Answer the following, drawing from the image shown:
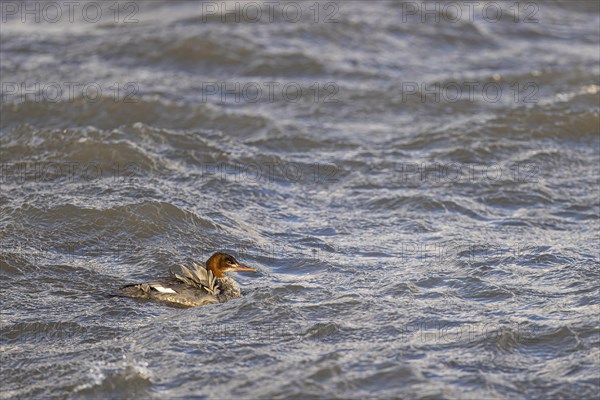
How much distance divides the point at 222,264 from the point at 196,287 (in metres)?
0.38

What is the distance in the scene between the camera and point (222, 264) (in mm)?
8883

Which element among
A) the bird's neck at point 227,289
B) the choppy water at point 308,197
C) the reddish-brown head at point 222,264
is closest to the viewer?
the choppy water at point 308,197

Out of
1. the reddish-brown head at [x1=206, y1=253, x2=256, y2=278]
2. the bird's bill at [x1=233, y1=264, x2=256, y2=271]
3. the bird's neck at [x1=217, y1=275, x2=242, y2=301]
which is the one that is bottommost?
the bird's neck at [x1=217, y1=275, x2=242, y2=301]

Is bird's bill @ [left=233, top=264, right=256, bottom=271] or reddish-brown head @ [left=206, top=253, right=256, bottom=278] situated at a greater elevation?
reddish-brown head @ [left=206, top=253, right=256, bottom=278]

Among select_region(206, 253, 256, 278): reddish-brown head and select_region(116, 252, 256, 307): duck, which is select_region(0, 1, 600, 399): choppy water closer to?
select_region(116, 252, 256, 307): duck

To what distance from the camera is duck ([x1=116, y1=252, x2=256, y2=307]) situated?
333 inches

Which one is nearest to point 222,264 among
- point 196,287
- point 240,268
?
point 240,268

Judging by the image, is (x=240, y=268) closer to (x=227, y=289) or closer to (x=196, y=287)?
(x=227, y=289)

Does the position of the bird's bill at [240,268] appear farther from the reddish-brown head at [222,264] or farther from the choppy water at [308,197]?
the choppy water at [308,197]

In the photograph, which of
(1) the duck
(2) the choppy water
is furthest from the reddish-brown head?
(2) the choppy water

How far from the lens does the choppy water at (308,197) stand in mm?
Result: 7531

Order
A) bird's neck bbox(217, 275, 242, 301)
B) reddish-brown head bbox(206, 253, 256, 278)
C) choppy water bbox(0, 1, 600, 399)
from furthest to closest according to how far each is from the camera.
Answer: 1. reddish-brown head bbox(206, 253, 256, 278)
2. bird's neck bbox(217, 275, 242, 301)
3. choppy water bbox(0, 1, 600, 399)

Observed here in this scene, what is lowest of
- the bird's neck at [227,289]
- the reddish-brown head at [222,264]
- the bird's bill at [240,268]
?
the bird's neck at [227,289]

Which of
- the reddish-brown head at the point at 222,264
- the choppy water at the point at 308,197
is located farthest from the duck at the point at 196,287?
the choppy water at the point at 308,197
